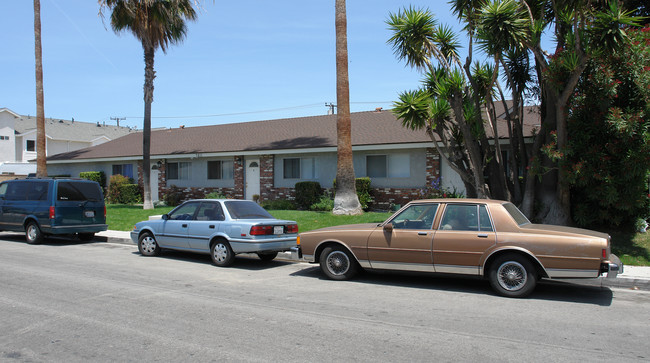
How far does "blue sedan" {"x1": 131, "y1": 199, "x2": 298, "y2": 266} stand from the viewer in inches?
387

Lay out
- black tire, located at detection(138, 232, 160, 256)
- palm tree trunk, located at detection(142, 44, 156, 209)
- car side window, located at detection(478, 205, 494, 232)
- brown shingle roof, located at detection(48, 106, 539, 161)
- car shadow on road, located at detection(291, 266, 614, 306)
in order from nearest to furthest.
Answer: car shadow on road, located at detection(291, 266, 614, 306) < car side window, located at detection(478, 205, 494, 232) < black tire, located at detection(138, 232, 160, 256) < brown shingle roof, located at detection(48, 106, 539, 161) < palm tree trunk, located at detection(142, 44, 156, 209)

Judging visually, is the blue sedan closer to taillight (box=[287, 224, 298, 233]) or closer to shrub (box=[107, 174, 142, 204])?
taillight (box=[287, 224, 298, 233])

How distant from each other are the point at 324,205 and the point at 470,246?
37.7 feet

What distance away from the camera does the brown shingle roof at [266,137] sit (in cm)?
2003

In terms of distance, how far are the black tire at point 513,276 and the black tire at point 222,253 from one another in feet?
16.7

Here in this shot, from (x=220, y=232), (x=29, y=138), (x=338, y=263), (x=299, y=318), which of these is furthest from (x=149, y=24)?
(x=29, y=138)

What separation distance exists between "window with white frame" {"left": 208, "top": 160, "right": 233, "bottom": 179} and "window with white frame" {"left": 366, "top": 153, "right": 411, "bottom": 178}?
7.59 meters

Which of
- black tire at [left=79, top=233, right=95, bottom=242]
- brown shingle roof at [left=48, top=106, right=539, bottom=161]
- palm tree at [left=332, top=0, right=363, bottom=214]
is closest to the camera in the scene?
black tire at [left=79, top=233, right=95, bottom=242]

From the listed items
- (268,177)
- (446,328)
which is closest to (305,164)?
(268,177)

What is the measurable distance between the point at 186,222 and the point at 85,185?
5.13m

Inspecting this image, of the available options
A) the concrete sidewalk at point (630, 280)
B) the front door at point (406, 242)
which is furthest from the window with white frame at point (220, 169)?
the concrete sidewalk at point (630, 280)

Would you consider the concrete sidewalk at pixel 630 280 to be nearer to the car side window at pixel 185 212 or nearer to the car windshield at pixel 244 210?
the car windshield at pixel 244 210

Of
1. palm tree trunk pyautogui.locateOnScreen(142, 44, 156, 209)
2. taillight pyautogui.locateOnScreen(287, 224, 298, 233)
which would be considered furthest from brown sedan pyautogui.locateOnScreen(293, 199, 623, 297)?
palm tree trunk pyautogui.locateOnScreen(142, 44, 156, 209)

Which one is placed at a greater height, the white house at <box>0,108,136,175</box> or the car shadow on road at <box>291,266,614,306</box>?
the white house at <box>0,108,136,175</box>
